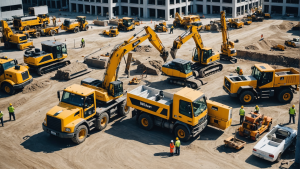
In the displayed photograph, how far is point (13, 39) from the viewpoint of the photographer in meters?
43.2

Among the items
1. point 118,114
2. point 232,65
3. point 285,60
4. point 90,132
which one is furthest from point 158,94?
Answer: point 285,60

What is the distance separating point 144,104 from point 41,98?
37.4ft

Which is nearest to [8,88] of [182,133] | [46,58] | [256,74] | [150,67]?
[46,58]

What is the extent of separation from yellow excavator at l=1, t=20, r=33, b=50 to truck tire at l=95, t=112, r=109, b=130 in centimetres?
2604

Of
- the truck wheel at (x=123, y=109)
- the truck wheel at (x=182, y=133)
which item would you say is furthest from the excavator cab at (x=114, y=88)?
the truck wheel at (x=182, y=133)

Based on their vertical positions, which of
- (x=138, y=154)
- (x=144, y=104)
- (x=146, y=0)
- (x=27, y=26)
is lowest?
(x=138, y=154)

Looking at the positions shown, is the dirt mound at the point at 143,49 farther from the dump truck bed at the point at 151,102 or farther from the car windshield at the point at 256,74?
the dump truck bed at the point at 151,102

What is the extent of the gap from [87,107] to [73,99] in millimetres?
1055

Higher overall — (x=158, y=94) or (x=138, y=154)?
(x=158, y=94)

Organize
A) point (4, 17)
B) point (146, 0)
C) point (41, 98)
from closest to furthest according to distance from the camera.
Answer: point (41, 98), point (4, 17), point (146, 0)

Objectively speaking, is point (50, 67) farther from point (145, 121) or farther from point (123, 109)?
point (145, 121)

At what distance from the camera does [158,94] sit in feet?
74.6

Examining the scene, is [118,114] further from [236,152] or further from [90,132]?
[236,152]

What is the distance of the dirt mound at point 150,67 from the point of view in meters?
33.7
